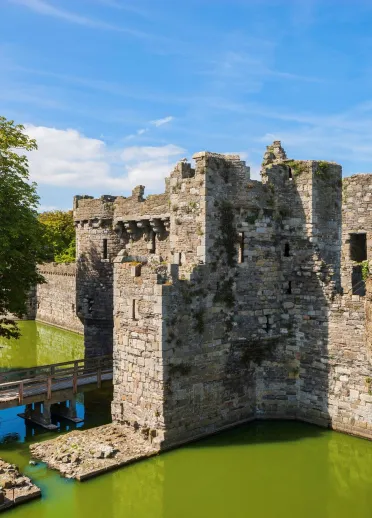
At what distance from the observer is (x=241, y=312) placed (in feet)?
47.7

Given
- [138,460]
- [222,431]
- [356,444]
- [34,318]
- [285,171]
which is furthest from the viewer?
[34,318]

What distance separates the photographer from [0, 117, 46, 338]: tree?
56.3ft

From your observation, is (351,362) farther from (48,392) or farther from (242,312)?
(48,392)

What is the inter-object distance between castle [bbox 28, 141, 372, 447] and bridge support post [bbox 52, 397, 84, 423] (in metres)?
2.00

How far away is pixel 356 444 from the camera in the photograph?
43.9 ft

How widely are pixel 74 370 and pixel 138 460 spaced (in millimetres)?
4441

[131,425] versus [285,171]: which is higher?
[285,171]

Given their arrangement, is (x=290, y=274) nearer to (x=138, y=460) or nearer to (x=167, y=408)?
(x=167, y=408)

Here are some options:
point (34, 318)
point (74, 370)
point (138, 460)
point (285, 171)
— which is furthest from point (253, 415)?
point (34, 318)

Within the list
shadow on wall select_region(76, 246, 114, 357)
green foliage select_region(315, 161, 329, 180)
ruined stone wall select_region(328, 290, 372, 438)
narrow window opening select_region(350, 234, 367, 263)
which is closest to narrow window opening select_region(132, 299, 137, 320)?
ruined stone wall select_region(328, 290, 372, 438)

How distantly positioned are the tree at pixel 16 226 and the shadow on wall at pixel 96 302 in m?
1.81

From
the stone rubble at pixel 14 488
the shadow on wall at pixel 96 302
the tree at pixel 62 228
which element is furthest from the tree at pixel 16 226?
the tree at pixel 62 228

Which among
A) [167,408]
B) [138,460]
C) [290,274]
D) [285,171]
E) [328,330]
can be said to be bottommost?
[138,460]

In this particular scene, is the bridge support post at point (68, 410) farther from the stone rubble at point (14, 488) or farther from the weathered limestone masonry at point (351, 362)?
the weathered limestone masonry at point (351, 362)
